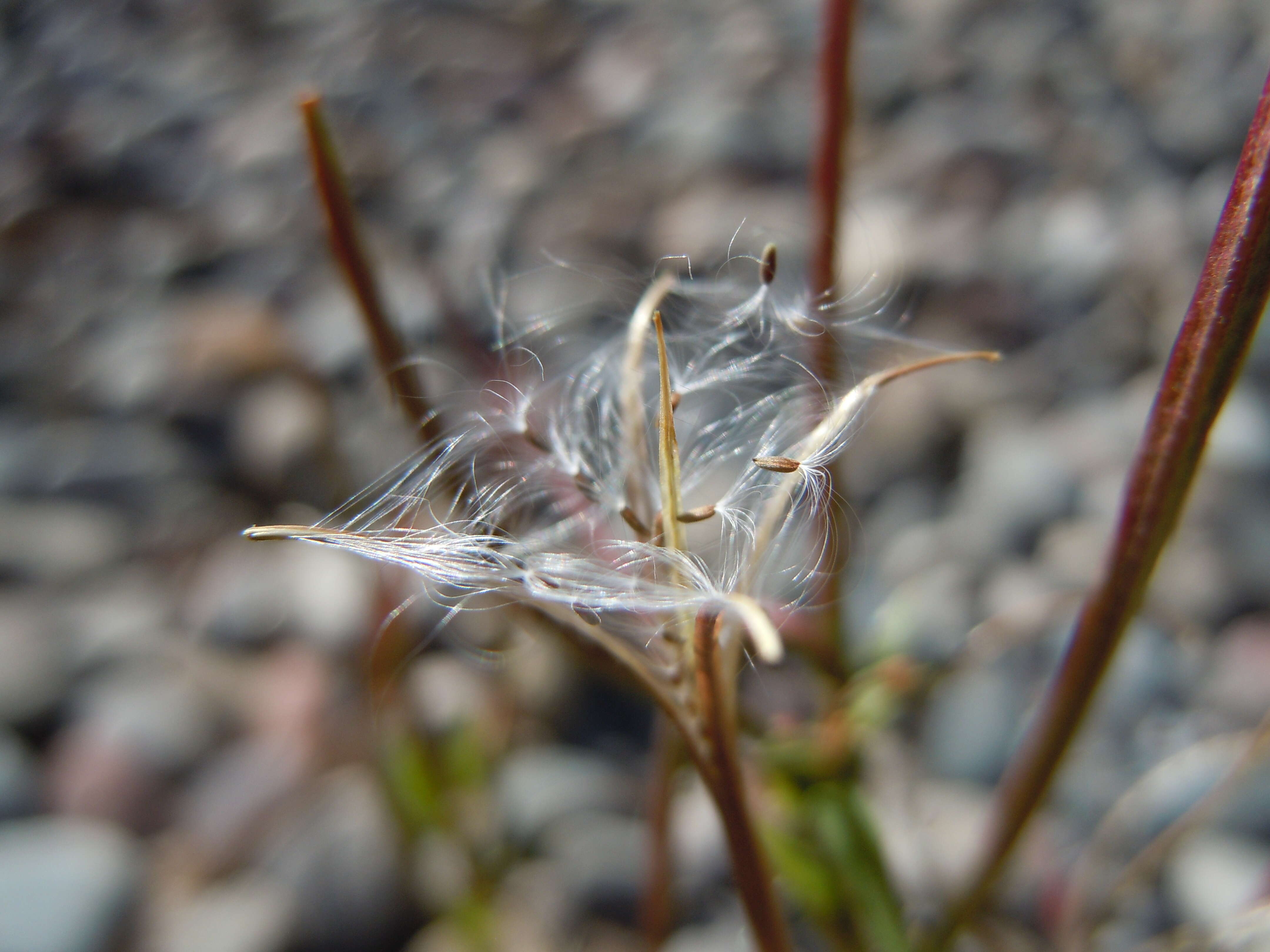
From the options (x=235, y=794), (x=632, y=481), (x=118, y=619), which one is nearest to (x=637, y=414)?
(x=632, y=481)

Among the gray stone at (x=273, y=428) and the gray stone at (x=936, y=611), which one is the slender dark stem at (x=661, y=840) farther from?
the gray stone at (x=273, y=428)

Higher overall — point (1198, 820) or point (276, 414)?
point (276, 414)

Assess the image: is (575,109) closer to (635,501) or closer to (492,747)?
(492,747)

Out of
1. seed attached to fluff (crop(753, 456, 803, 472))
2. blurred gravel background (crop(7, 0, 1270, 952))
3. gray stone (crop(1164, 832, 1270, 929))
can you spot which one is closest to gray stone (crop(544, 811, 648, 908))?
blurred gravel background (crop(7, 0, 1270, 952))

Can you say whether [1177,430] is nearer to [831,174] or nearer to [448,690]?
[831,174]

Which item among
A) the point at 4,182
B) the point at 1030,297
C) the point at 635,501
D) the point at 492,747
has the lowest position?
the point at 492,747

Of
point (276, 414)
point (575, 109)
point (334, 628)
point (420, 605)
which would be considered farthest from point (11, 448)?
point (575, 109)

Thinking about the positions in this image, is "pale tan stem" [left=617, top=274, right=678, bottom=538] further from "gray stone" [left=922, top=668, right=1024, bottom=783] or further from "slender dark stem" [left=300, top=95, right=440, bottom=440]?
"gray stone" [left=922, top=668, right=1024, bottom=783]
